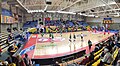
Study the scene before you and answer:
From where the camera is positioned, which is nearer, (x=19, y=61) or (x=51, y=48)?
(x=19, y=61)

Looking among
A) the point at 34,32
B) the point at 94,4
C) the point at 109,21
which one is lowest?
the point at 34,32

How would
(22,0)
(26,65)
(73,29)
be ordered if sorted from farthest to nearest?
1. (73,29)
2. (22,0)
3. (26,65)

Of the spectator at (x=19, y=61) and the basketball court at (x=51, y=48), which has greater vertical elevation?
the spectator at (x=19, y=61)

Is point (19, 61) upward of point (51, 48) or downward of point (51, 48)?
upward

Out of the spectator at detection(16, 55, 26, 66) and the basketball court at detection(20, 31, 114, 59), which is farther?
the basketball court at detection(20, 31, 114, 59)

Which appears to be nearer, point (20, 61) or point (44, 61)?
point (20, 61)

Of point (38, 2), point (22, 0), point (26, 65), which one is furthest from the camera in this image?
point (38, 2)

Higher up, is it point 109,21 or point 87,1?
point 87,1

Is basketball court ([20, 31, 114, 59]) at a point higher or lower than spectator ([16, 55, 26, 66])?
lower

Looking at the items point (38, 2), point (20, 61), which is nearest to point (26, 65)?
point (20, 61)

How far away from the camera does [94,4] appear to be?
38031 millimetres

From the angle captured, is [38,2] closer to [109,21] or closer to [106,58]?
[109,21]

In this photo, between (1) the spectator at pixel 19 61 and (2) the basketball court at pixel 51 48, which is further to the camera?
(2) the basketball court at pixel 51 48

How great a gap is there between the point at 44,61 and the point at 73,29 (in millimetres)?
33280
